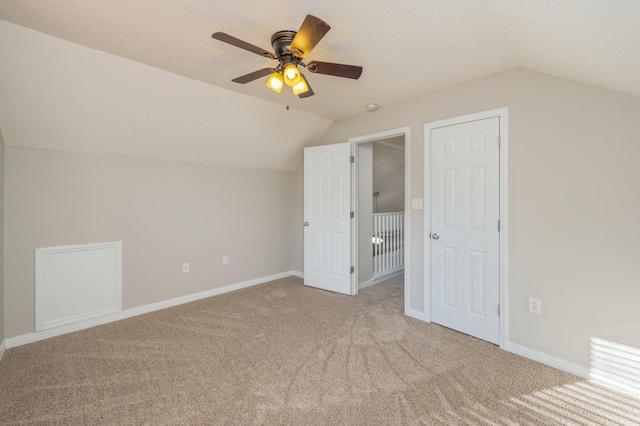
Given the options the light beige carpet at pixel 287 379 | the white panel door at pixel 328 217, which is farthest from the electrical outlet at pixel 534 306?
the white panel door at pixel 328 217

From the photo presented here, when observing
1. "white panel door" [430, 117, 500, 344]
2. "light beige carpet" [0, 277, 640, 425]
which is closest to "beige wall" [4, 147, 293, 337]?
"light beige carpet" [0, 277, 640, 425]

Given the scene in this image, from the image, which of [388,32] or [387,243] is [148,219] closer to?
[388,32]

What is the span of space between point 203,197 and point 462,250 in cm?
321

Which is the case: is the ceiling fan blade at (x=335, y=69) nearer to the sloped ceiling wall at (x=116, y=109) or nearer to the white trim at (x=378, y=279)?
the sloped ceiling wall at (x=116, y=109)

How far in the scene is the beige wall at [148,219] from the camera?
2.52 meters

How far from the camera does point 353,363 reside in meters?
2.20

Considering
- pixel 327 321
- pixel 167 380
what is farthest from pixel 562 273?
pixel 167 380

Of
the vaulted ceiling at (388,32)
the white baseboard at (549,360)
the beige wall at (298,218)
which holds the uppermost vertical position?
the vaulted ceiling at (388,32)

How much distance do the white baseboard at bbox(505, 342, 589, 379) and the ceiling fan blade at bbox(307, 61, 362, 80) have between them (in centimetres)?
259

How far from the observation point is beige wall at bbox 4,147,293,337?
2.52 metres

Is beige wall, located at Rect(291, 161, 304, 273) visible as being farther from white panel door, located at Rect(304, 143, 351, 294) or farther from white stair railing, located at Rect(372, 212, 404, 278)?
white stair railing, located at Rect(372, 212, 404, 278)

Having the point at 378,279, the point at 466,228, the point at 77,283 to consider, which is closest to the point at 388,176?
the point at 378,279

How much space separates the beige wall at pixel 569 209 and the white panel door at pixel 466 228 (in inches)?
6.0

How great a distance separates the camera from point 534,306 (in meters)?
2.29
